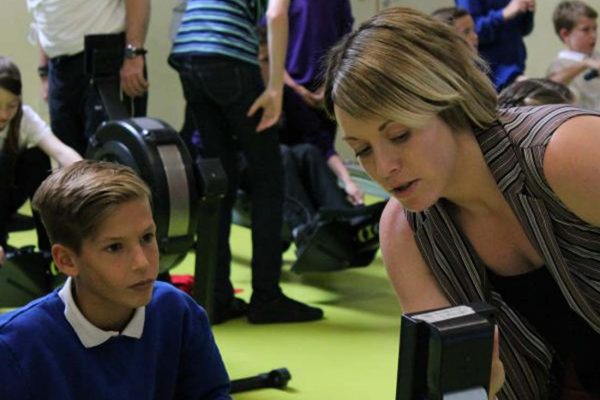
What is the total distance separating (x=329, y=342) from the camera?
10.5 feet

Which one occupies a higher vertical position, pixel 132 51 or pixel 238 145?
pixel 132 51

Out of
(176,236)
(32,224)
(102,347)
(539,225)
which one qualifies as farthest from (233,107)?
(539,225)

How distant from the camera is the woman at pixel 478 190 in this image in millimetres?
1326

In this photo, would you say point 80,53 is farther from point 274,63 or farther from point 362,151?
point 362,151

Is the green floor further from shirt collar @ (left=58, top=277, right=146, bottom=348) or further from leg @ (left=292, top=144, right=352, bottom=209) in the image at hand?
shirt collar @ (left=58, top=277, right=146, bottom=348)

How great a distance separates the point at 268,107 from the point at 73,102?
654 mm

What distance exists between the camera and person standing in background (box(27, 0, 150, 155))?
10.5 ft

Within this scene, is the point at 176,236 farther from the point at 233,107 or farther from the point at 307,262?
the point at 307,262

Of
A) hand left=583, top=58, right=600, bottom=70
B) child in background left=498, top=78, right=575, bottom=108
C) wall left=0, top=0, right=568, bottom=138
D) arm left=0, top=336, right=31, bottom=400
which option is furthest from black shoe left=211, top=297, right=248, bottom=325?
wall left=0, top=0, right=568, bottom=138

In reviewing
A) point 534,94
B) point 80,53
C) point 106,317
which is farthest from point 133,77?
point 106,317

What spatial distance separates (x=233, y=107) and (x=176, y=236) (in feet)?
2.18

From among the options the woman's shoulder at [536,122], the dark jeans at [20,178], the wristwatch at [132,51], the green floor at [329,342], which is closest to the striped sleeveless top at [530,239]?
the woman's shoulder at [536,122]

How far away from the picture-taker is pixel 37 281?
10.5ft

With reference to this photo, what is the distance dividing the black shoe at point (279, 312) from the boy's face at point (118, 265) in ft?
5.31
